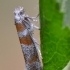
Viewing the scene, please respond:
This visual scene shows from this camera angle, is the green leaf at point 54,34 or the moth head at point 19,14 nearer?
the green leaf at point 54,34

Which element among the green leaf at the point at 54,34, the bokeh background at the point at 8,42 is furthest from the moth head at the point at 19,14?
the bokeh background at the point at 8,42

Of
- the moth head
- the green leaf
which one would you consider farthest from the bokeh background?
the green leaf

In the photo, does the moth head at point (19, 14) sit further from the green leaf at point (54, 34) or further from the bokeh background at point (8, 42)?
the bokeh background at point (8, 42)

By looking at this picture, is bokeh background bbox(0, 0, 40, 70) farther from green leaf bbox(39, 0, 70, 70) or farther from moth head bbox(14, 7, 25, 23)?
green leaf bbox(39, 0, 70, 70)

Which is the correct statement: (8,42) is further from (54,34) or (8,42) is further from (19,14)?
(54,34)

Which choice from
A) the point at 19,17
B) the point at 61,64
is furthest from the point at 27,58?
the point at 61,64

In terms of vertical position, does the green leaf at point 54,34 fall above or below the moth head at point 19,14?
above

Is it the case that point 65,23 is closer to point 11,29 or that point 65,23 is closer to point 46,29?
point 46,29

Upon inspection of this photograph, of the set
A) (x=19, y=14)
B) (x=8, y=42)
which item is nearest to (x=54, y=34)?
(x=19, y=14)
